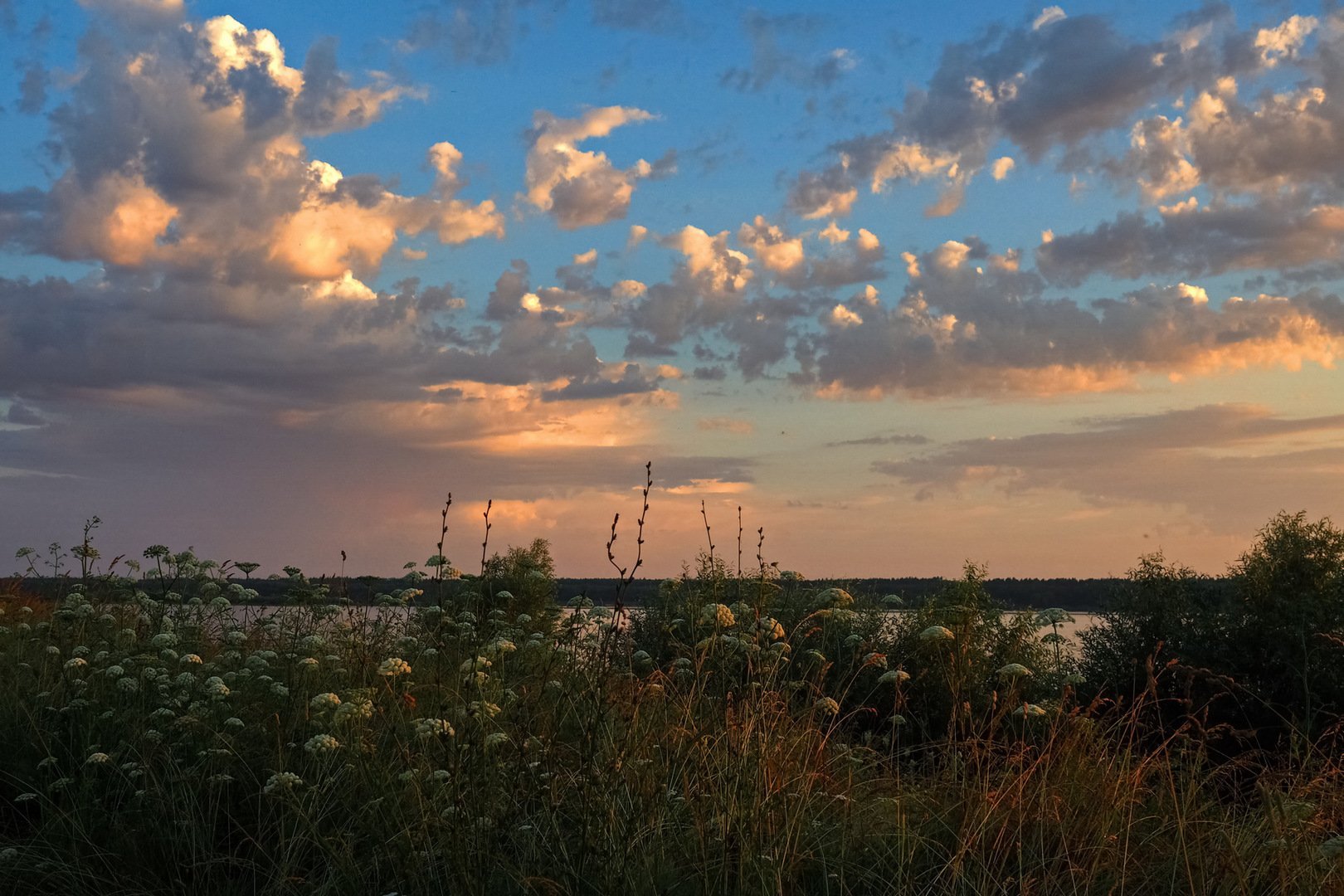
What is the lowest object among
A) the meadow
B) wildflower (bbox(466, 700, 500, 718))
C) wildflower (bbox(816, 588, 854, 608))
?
the meadow

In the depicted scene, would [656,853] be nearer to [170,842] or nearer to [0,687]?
[170,842]

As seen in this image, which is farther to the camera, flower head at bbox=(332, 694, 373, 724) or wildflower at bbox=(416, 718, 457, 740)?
flower head at bbox=(332, 694, 373, 724)

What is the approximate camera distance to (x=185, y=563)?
862 centimetres

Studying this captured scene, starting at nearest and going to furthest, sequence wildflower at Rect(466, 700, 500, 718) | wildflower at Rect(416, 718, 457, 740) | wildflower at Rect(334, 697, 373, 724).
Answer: wildflower at Rect(466, 700, 500, 718)
wildflower at Rect(416, 718, 457, 740)
wildflower at Rect(334, 697, 373, 724)

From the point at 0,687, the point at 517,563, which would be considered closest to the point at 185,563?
the point at 0,687

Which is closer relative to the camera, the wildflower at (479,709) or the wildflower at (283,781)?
the wildflower at (479,709)

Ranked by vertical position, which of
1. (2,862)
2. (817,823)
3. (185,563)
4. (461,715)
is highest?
(185,563)

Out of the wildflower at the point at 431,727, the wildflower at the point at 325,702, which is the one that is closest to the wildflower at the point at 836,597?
the wildflower at the point at 431,727

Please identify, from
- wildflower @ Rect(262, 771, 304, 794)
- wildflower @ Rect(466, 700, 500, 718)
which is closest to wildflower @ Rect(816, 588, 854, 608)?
wildflower @ Rect(466, 700, 500, 718)

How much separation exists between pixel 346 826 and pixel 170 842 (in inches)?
42.5

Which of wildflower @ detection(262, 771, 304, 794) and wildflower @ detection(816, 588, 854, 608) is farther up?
wildflower @ detection(816, 588, 854, 608)

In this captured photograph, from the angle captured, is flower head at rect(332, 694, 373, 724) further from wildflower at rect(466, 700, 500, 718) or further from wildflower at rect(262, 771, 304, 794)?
wildflower at rect(466, 700, 500, 718)

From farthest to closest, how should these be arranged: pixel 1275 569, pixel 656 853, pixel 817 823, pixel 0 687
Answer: pixel 1275 569
pixel 0 687
pixel 817 823
pixel 656 853

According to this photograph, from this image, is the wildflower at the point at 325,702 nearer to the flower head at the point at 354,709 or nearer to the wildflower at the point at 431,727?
the flower head at the point at 354,709
